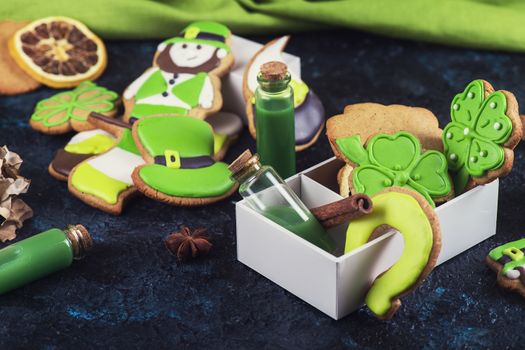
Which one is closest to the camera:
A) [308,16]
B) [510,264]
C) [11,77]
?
[510,264]

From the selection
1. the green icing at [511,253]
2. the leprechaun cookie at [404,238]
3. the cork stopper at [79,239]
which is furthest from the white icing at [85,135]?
the green icing at [511,253]

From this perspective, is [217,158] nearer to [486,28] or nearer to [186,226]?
[186,226]

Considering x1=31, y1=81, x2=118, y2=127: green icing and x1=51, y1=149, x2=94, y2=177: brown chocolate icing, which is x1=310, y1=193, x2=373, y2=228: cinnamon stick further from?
x1=31, y1=81, x2=118, y2=127: green icing

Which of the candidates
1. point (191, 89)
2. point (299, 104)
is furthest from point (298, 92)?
point (191, 89)

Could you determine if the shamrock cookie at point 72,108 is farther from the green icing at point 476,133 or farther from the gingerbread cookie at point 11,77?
the green icing at point 476,133

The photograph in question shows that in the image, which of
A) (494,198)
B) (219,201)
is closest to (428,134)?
(494,198)

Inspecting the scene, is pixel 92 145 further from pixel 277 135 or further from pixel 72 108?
pixel 277 135
